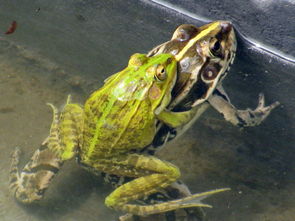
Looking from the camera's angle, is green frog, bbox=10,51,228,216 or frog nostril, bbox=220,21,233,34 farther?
frog nostril, bbox=220,21,233,34

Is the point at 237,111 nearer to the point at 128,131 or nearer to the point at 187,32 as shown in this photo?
the point at 187,32

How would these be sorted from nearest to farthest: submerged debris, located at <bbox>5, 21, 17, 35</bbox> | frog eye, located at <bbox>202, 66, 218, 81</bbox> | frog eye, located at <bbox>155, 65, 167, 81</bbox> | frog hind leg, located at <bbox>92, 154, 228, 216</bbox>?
frog eye, located at <bbox>155, 65, 167, 81</bbox> → frog hind leg, located at <bbox>92, 154, 228, 216</bbox> → frog eye, located at <bbox>202, 66, 218, 81</bbox> → submerged debris, located at <bbox>5, 21, 17, 35</bbox>

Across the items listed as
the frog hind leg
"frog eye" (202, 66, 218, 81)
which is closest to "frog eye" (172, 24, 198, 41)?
"frog eye" (202, 66, 218, 81)

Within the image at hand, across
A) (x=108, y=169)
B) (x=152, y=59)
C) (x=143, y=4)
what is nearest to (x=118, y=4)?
(x=143, y=4)

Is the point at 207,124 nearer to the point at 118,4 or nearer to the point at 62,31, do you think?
the point at 118,4

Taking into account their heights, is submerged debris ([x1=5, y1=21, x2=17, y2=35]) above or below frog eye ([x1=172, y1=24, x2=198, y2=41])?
below

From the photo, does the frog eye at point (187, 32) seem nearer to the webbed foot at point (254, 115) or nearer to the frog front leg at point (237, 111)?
the frog front leg at point (237, 111)

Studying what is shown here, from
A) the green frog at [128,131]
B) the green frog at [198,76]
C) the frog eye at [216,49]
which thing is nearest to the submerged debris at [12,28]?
the green frog at [128,131]

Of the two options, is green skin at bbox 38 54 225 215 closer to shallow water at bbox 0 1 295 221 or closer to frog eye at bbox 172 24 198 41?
frog eye at bbox 172 24 198 41

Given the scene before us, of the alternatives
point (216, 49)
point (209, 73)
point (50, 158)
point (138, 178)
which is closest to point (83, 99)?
point (50, 158)
